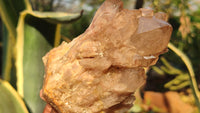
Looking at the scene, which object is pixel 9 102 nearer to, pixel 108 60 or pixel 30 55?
pixel 30 55

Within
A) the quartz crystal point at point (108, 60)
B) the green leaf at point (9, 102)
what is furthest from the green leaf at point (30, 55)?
the quartz crystal point at point (108, 60)

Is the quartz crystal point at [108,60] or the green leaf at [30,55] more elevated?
the quartz crystal point at [108,60]

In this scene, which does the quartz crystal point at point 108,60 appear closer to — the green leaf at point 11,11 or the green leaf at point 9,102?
the green leaf at point 9,102

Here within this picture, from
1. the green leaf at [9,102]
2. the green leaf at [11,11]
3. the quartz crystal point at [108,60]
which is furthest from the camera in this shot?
the green leaf at [11,11]

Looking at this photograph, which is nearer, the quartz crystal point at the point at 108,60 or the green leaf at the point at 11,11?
the quartz crystal point at the point at 108,60

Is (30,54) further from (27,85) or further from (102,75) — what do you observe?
(102,75)

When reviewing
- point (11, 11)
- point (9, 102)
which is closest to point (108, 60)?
point (9, 102)

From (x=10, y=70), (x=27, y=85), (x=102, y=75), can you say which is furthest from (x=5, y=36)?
(x=102, y=75)
